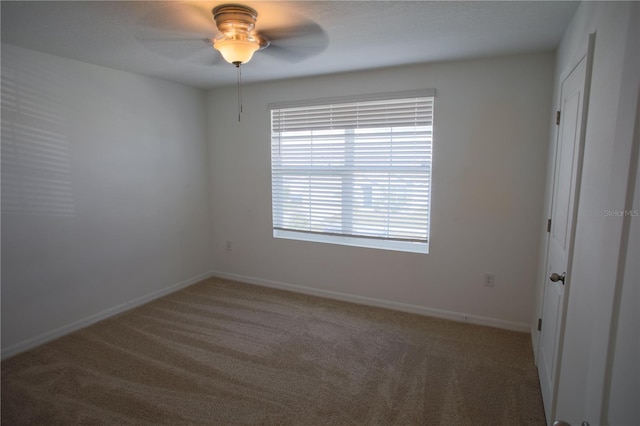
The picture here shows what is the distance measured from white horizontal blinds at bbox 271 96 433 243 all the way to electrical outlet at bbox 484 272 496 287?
25.5 inches

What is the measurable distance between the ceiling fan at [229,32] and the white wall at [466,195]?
103 cm

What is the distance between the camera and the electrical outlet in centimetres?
305

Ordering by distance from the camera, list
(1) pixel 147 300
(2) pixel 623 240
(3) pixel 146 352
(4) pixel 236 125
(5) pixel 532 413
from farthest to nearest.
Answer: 1. (4) pixel 236 125
2. (1) pixel 147 300
3. (3) pixel 146 352
4. (5) pixel 532 413
5. (2) pixel 623 240

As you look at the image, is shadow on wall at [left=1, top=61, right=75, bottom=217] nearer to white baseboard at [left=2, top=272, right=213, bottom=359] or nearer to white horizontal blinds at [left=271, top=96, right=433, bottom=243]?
white baseboard at [left=2, top=272, right=213, bottom=359]

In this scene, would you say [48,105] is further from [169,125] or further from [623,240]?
[623,240]

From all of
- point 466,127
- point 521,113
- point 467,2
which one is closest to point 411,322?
point 466,127

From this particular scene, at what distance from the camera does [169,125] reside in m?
3.76

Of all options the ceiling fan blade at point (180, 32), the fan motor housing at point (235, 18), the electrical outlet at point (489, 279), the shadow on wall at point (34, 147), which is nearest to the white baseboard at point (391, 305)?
the electrical outlet at point (489, 279)

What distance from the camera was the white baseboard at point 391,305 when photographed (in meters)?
3.04

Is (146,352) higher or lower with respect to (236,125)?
lower

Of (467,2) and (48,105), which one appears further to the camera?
(48,105)

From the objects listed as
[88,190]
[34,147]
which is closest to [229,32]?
[34,147]

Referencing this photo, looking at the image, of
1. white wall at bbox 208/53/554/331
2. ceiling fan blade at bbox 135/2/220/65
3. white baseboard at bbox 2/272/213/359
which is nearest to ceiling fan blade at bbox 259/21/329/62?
ceiling fan blade at bbox 135/2/220/65

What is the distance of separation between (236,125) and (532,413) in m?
3.76
